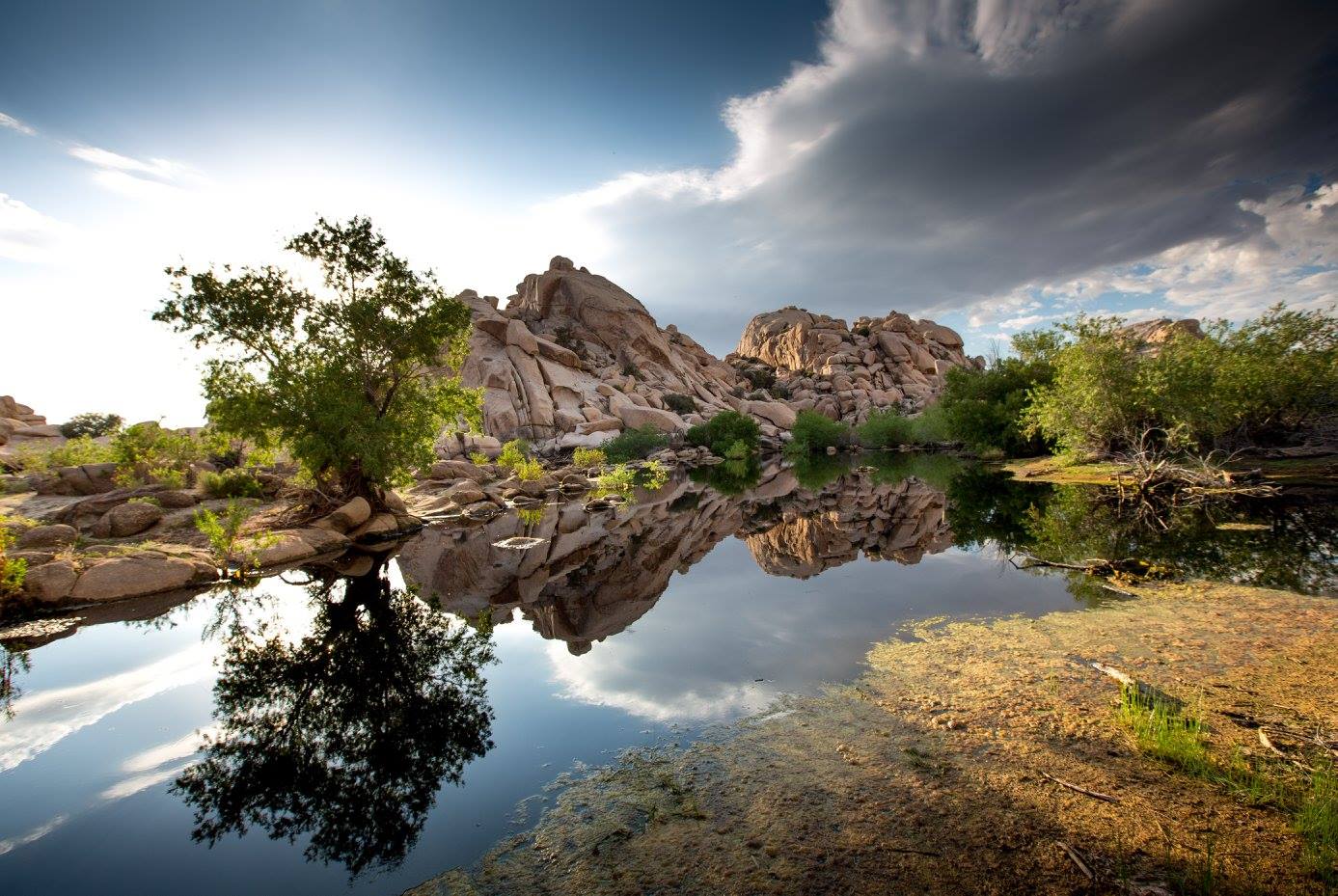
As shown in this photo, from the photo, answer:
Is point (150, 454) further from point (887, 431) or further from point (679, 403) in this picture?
point (887, 431)

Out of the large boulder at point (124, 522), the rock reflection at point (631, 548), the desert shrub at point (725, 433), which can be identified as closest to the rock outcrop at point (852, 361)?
the desert shrub at point (725, 433)

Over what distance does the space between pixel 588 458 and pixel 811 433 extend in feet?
111

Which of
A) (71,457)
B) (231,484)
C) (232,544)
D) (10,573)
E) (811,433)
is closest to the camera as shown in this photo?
(10,573)

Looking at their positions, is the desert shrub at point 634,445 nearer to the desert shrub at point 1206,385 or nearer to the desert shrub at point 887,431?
the desert shrub at point 887,431

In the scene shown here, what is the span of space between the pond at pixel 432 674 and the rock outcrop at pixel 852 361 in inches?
3031

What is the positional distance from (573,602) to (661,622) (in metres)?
2.44

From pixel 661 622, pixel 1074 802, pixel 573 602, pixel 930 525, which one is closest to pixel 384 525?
pixel 573 602

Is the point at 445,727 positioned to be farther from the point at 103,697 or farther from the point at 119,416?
the point at 119,416

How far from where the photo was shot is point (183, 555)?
555 inches

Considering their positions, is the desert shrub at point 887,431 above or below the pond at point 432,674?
above

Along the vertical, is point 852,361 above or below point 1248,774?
above

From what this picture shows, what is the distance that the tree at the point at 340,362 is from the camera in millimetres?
18453

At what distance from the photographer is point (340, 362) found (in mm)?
19703

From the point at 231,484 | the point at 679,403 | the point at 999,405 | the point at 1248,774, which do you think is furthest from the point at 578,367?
the point at 1248,774
